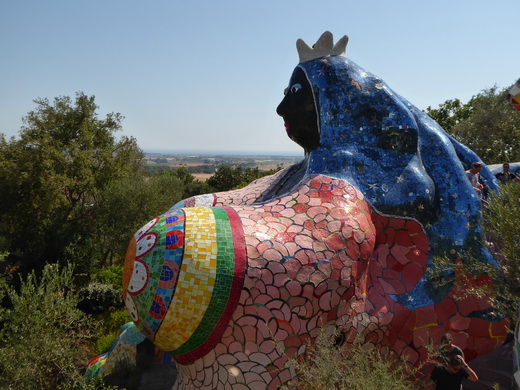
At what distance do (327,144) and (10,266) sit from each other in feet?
48.8

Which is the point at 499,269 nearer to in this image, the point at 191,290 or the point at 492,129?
the point at 191,290

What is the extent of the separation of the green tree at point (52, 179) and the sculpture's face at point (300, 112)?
12.7 metres

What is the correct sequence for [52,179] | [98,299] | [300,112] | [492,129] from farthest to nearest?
1. [492,129]
2. [52,179]
3. [98,299]
4. [300,112]

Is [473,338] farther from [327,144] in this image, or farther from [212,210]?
[212,210]

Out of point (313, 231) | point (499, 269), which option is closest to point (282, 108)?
point (313, 231)

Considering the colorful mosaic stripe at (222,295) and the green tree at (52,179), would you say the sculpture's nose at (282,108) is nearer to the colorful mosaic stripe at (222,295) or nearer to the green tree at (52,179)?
the colorful mosaic stripe at (222,295)

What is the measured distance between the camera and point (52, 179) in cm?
1677

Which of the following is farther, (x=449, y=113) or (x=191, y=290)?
(x=449, y=113)

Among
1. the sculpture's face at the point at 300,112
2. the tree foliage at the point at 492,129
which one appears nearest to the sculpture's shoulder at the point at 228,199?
the sculpture's face at the point at 300,112

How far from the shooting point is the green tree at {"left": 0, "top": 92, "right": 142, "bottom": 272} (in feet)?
55.9

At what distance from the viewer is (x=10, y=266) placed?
16.3 meters

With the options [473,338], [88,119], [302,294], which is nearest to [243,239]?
[302,294]

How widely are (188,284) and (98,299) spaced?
10693 millimetres

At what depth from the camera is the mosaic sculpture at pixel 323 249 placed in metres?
5.28
